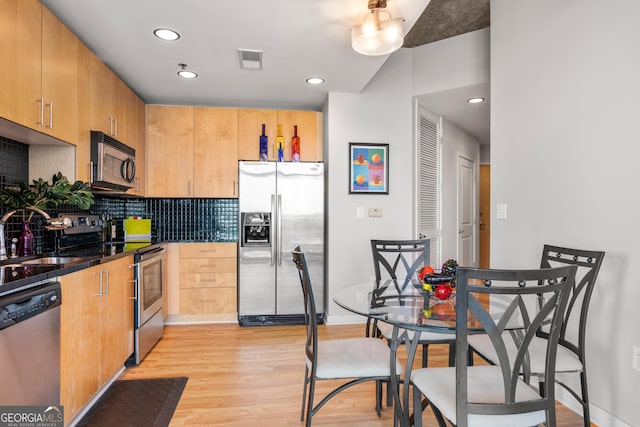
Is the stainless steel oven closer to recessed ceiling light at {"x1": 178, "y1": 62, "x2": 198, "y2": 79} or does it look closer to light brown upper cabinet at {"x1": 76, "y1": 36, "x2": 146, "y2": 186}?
light brown upper cabinet at {"x1": 76, "y1": 36, "x2": 146, "y2": 186}

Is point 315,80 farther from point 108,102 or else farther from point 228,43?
point 108,102

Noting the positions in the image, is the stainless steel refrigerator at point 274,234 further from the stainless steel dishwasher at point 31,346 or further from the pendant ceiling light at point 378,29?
the stainless steel dishwasher at point 31,346

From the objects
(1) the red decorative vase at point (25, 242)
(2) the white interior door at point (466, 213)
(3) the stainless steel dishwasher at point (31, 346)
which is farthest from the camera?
(2) the white interior door at point (466, 213)

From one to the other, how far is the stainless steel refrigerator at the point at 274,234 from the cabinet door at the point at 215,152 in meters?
0.32

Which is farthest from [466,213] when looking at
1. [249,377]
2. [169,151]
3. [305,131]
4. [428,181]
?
[169,151]

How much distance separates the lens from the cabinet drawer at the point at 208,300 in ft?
12.5

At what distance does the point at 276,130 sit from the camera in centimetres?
404

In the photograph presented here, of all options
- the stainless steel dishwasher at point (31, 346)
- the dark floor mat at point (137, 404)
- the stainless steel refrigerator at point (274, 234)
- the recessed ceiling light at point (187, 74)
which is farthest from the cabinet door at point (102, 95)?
the dark floor mat at point (137, 404)

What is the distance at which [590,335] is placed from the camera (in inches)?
80.6

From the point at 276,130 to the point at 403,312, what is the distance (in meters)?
2.89

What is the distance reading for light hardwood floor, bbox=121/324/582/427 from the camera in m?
2.07

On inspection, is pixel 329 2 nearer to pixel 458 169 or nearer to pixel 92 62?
pixel 92 62

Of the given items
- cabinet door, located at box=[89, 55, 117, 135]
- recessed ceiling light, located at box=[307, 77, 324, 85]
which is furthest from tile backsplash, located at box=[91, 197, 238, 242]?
recessed ceiling light, located at box=[307, 77, 324, 85]

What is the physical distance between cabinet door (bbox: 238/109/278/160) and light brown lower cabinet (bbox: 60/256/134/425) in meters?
1.75
